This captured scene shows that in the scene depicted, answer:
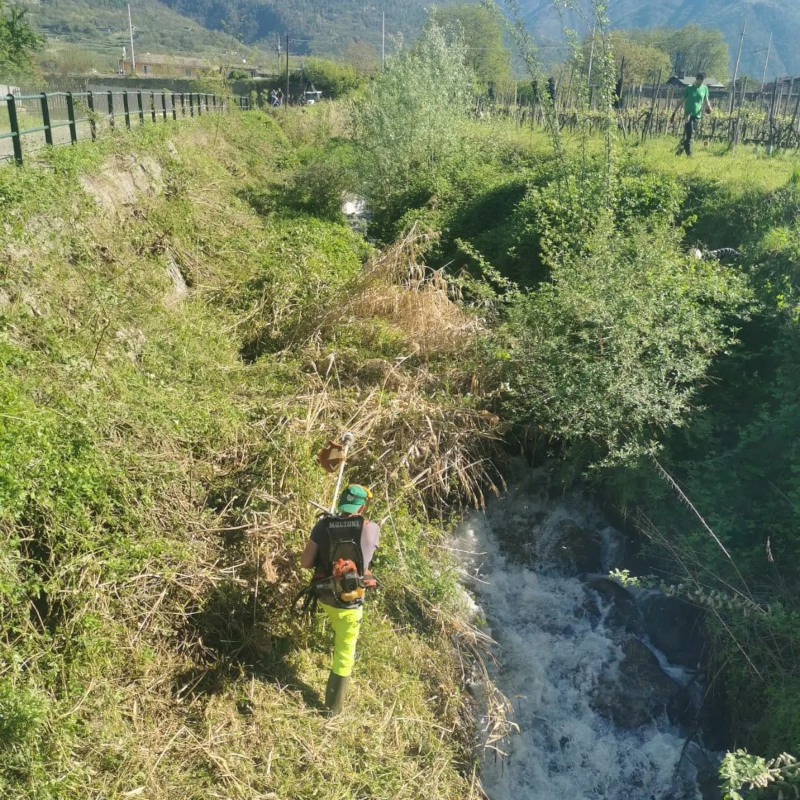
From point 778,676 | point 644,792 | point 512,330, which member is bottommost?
point 644,792

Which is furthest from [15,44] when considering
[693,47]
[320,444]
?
[693,47]

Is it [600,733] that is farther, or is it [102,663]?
[600,733]

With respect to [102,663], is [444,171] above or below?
above

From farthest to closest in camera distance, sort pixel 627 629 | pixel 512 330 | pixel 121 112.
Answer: pixel 121 112
pixel 512 330
pixel 627 629

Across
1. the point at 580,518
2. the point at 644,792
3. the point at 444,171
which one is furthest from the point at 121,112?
the point at 644,792

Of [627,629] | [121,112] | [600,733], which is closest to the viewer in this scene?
[600,733]

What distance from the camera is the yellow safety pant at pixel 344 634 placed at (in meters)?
5.44

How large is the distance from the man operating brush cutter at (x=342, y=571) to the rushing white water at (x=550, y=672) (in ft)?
5.74

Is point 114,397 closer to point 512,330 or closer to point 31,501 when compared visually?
point 31,501

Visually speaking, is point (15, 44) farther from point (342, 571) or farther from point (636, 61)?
point (342, 571)

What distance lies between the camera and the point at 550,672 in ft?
22.9

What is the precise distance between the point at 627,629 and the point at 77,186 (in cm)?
806

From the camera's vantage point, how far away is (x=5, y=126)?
1221cm

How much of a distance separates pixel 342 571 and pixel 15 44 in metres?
34.7
